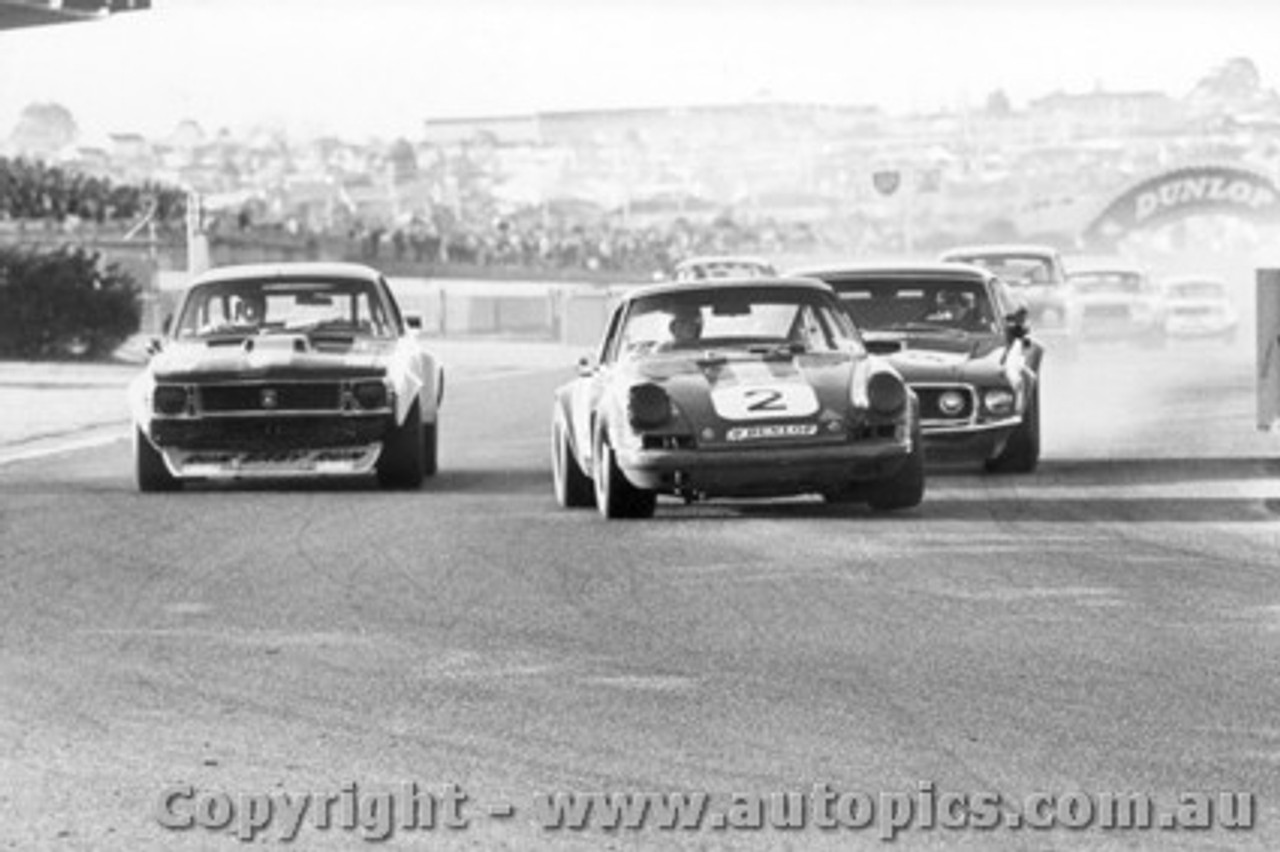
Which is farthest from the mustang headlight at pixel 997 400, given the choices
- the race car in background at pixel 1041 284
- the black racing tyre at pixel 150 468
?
the race car in background at pixel 1041 284

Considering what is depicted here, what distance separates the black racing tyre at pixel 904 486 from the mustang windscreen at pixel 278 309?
4.11m

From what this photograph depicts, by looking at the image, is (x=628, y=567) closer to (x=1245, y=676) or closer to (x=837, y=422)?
(x=837, y=422)

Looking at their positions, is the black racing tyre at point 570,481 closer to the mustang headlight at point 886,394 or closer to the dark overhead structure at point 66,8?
the mustang headlight at point 886,394

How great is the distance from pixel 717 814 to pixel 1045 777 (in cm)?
109

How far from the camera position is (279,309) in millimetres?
23266

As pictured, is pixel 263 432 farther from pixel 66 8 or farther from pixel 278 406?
pixel 66 8

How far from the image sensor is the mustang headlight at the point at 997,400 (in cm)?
2252

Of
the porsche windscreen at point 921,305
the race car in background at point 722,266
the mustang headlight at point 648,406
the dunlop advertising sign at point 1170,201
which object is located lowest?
the dunlop advertising sign at point 1170,201

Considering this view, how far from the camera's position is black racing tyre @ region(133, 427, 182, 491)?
22.2 meters

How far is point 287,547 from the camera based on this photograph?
60.1 ft

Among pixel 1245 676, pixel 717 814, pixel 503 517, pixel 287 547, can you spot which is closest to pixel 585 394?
pixel 503 517

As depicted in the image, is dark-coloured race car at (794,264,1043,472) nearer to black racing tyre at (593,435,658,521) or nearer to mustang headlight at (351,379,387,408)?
black racing tyre at (593,435,658,521)

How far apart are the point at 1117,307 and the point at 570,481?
3413cm

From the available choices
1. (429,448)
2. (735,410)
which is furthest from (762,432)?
(429,448)
